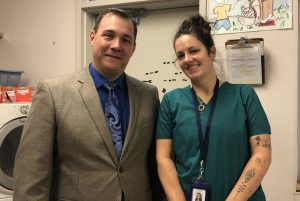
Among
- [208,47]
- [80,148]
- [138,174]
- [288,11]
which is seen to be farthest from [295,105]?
[80,148]

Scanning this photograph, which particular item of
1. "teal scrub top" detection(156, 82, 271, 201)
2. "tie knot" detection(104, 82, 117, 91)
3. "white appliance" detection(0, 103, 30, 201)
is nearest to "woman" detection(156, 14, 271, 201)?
"teal scrub top" detection(156, 82, 271, 201)

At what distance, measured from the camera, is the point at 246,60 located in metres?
2.02

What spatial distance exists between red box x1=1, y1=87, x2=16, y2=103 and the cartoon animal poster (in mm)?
1648

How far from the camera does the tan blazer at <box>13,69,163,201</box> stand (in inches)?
48.8

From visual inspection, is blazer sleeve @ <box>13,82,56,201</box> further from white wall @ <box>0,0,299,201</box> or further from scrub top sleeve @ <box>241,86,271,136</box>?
white wall @ <box>0,0,299,201</box>

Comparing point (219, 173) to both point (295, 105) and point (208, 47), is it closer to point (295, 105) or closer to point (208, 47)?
point (208, 47)

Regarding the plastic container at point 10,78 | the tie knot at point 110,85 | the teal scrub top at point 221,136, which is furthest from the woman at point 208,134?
the plastic container at point 10,78

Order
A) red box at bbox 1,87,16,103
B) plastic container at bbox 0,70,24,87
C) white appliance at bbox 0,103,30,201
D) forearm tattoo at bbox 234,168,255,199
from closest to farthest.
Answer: forearm tattoo at bbox 234,168,255,199, white appliance at bbox 0,103,30,201, red box at bbox 1,87,16,103, plastic container at bbox 0,70,24,87

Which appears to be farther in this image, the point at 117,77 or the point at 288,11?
the point at 288,11

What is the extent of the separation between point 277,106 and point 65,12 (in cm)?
194

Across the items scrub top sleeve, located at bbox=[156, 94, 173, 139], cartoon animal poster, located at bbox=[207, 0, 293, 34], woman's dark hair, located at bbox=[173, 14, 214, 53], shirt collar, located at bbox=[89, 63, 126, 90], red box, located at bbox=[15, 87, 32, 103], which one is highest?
cartoon animal poster, located at bbox=[207, 0, 293, 34]

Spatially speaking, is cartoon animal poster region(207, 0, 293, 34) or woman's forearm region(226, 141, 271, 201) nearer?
woman's forearm region(226, 141, 271, 201)

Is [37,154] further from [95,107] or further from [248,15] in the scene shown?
[248,15]

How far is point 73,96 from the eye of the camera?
1.31m
